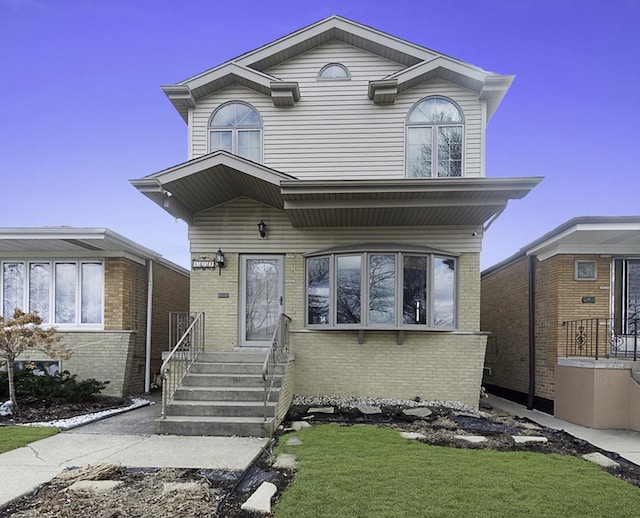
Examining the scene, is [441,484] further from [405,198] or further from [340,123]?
[340,123]

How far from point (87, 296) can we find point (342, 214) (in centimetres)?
601

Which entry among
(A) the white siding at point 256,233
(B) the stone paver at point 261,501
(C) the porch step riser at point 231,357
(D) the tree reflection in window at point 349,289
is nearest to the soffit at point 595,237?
(A) the white siding at point 256,233

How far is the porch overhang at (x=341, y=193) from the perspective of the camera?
7.75m

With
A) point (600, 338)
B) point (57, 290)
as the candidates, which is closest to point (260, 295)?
point (57, 290)

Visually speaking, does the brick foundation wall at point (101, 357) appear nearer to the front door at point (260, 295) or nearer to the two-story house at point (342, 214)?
the two-story house at point (342, 214)

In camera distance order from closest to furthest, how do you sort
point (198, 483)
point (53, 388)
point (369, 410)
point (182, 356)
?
point (198, 483)
point (182, 356)
point (369, 410)
point (53, 388)

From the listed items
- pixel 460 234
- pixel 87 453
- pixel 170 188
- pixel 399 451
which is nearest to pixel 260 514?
pixel 399 451

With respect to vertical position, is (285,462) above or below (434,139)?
below

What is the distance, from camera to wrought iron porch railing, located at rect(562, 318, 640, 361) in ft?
28.4

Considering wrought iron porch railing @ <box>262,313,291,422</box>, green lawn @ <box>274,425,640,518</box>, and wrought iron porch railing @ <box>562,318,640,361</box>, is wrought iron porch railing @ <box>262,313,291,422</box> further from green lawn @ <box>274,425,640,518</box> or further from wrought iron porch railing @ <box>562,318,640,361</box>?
wrought iron porch railing @ <box>562,318,640,361</box>

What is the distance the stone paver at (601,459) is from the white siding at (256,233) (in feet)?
16.1

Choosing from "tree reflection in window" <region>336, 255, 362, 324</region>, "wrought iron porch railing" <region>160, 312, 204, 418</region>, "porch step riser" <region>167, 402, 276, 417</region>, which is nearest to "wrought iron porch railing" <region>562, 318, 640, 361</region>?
"tree reflection in window" <region>336, 255, 362, 324</region>

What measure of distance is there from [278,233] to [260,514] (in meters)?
6.24

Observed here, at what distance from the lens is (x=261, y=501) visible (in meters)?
3.88
